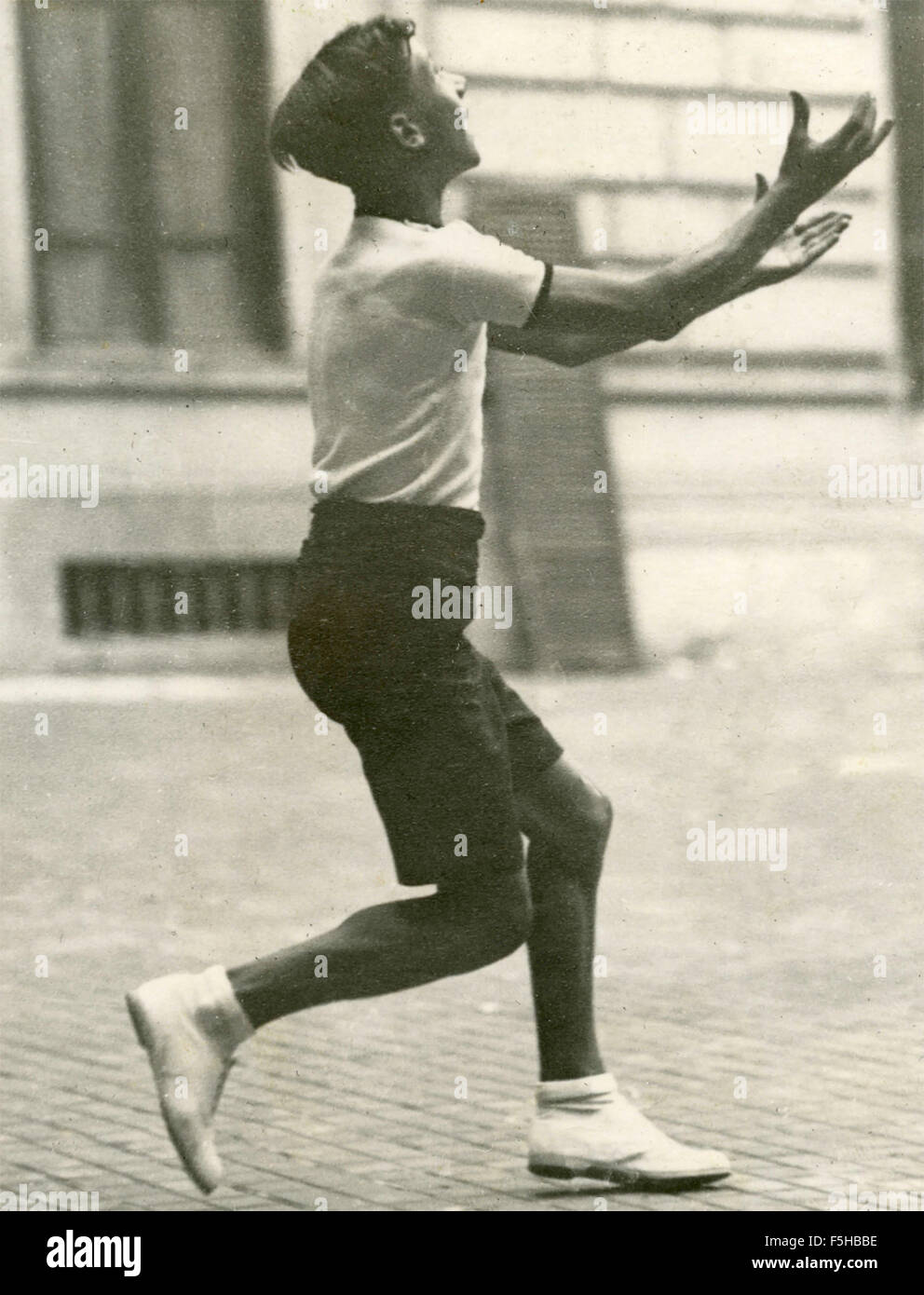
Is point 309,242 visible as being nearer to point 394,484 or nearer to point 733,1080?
point 394,484

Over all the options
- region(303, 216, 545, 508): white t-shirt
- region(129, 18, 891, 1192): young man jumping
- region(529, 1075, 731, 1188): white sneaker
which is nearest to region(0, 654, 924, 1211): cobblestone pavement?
region(529, 1075, 731, 1188): white sneaker

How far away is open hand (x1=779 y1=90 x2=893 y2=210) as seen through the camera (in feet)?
16.7

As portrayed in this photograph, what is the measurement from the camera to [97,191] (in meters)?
5.53

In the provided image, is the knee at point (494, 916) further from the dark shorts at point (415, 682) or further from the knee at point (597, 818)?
the knee at point (597, 818)

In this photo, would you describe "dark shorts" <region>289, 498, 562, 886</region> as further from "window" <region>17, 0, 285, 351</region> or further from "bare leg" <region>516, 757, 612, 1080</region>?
"window" <region>17, 0, 285, 351</region>

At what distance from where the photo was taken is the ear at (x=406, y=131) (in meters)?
5.22

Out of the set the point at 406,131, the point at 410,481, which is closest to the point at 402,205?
the point at 406,131

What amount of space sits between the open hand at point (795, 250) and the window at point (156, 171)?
98 cm

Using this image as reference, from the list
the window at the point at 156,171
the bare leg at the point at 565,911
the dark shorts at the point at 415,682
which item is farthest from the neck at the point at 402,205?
the bare leg at the point at 565,911

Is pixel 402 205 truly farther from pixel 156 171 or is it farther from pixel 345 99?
pixel 156 171

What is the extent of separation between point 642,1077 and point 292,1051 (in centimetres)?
75

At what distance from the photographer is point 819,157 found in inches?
201

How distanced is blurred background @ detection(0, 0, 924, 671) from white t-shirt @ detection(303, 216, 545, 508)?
0.35 ft

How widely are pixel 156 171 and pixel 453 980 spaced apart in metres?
1.81
